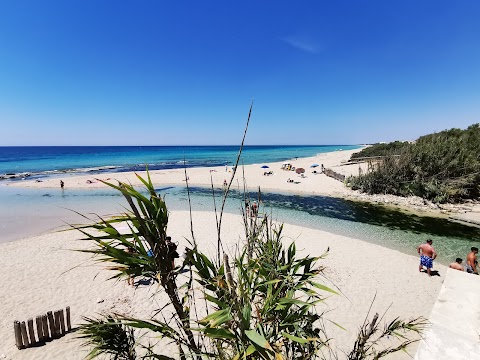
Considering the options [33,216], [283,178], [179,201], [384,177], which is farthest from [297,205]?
Result: [33,216]

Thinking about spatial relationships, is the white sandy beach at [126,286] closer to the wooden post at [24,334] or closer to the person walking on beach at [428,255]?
the wooden post at [24,334]

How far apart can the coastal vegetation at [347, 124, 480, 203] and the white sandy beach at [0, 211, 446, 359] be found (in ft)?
47.1

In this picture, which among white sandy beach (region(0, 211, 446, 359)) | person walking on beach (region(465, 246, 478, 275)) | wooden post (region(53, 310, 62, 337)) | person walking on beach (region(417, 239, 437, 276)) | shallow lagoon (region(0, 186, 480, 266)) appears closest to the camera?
wooden post (region(53, 310, 62, 337))

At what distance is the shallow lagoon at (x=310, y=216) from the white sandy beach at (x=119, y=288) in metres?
1.41

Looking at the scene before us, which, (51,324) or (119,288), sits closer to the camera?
(51,324)

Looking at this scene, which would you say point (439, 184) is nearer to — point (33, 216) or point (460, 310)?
point (460, 310)

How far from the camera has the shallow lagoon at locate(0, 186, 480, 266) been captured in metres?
15.1

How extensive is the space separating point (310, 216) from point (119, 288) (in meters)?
14.7

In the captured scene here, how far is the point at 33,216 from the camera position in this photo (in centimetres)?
2045

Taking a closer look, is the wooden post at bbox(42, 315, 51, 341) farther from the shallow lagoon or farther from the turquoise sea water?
the turquoise sea water

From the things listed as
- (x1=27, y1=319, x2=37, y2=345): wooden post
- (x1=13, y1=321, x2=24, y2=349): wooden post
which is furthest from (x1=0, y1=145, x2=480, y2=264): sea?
(x1=13, y1=321, x2=24, y2=349): wooden post

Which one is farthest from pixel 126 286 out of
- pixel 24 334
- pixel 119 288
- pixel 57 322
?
pixel 24 334

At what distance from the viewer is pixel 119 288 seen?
30.8 feet

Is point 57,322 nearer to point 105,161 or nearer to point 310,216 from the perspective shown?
point 310,216
